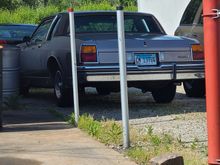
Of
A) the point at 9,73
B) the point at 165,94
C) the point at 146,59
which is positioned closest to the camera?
the point at 146,59

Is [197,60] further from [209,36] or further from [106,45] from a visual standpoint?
[209,36]

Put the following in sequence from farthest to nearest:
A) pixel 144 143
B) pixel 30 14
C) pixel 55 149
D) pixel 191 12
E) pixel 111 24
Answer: pixel 30 14
pixel 191 12
pixel 111 24
pixel 144 143
pixel 55 149

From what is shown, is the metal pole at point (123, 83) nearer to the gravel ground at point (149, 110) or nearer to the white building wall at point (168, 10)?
the gravel ground at point (149, 110)

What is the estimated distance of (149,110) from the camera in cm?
1003

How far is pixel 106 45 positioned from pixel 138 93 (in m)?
3.52

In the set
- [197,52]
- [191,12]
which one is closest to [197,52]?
[197,52]

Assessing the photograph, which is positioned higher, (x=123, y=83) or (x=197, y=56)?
(x=197, y=56)

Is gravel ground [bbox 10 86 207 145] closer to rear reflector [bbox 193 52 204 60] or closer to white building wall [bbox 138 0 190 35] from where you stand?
rear reflector [bbox 193 52 204 60]

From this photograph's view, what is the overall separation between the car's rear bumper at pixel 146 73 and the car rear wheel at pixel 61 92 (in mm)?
741

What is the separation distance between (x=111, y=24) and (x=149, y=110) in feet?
5.96

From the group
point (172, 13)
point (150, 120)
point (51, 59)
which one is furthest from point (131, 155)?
point (172, 13)

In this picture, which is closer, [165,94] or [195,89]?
[165,94]

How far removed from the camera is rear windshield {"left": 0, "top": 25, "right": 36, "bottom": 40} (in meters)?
14.0

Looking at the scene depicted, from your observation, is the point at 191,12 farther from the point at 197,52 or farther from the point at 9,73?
the point at 9,73
